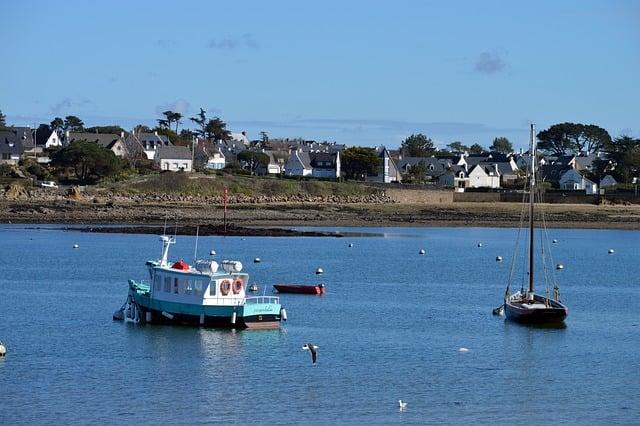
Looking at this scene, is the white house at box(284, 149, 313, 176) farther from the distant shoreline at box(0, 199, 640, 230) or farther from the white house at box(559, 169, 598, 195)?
the distant shoreline at box(0, 199, 640, 230)

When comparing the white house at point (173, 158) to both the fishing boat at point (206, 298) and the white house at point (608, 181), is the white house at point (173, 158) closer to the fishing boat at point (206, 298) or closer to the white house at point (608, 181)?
the white house at point (608, 181)

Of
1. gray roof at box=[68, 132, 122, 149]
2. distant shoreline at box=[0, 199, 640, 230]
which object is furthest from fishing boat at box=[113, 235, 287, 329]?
gray roof at box=[68, 132, 122, 149]

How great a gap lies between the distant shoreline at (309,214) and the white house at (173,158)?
3150 centimetres

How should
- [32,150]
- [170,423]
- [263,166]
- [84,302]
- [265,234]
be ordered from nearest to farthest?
[170,423]
[84,302]
[265,234]
[32,150]
[263,166]

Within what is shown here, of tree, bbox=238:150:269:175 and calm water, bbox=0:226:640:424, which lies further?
tree, bbox=238:150:269:175

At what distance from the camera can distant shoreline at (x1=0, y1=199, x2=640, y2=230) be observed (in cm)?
10425

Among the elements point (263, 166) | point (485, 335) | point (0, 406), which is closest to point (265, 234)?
point (485, 335)

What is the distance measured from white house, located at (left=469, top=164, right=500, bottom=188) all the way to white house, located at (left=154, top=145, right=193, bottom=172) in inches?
1567

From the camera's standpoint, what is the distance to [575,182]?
16025cm

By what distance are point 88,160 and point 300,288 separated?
7500cm

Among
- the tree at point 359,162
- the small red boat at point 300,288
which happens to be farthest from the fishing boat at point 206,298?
the tree at point 359,162

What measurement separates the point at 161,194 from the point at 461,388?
92443 millimetres

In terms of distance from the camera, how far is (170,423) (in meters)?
28.5

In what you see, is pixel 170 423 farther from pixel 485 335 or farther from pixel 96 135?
pixel 96 135
